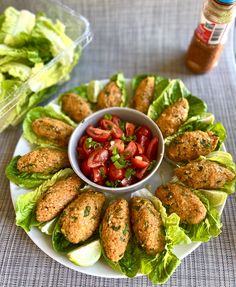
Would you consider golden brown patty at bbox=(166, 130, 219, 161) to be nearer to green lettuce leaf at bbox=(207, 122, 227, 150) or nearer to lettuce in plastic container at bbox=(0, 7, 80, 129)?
green lettuce leaf at bbox=(207, 122, 227, 150)

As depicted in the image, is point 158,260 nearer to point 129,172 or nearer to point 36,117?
point 129,172

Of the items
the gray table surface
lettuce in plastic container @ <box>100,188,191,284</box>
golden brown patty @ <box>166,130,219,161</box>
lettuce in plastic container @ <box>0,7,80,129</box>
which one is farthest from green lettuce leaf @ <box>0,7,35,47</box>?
lettuce in plastic container @ <box>100,188,191,284</box>

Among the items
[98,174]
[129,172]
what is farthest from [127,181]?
[98,174]

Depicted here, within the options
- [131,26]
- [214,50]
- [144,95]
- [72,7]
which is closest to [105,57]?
[131,26]

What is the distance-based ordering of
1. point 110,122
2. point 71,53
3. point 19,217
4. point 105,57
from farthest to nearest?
1. point 105,57
2. point 71,53
3. point 110,122
4. point 19,217

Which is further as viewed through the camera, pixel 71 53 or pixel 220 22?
pixel 71 53

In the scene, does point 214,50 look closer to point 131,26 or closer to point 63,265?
point 131,26

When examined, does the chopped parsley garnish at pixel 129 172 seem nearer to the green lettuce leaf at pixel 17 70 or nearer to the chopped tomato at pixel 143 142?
the chopped tomato at pixel 143 142
